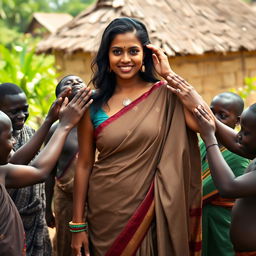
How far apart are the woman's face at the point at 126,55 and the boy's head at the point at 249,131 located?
0.78m

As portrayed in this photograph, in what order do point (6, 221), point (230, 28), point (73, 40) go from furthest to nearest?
point (230, 28) → point (73, 40) → point (6, 221)

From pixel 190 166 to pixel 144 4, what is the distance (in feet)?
21.9

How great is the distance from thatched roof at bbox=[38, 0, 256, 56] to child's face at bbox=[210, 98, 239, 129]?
181 inches

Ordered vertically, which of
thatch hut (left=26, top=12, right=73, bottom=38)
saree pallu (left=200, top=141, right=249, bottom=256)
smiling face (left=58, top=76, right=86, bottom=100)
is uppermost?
thatch hut (left=26, top=12, right=73, bottom=38)

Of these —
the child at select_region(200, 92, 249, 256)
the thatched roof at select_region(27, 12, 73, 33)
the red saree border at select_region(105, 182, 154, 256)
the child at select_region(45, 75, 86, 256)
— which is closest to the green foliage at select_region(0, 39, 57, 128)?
the child at select_region(45, 75, 86, 256)

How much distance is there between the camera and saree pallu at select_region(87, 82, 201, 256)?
333 cm

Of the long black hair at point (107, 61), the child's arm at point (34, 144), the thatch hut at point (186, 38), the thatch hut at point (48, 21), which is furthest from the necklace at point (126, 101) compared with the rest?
the thatch hut at point (48, 21)

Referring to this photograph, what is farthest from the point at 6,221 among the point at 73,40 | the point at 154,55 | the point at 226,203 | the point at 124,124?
the point at 73,40

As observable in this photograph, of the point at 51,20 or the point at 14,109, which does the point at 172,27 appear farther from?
the point at 51,20

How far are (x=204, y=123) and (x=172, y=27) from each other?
6523mm

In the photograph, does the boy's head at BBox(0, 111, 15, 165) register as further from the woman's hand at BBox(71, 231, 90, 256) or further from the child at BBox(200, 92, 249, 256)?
the child at BBox(200, 92, 249, 256)

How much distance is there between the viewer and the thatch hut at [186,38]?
363 inches

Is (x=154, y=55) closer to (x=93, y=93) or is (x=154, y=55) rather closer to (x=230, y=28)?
(x=93, y=93)

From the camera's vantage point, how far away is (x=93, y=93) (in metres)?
3.61
